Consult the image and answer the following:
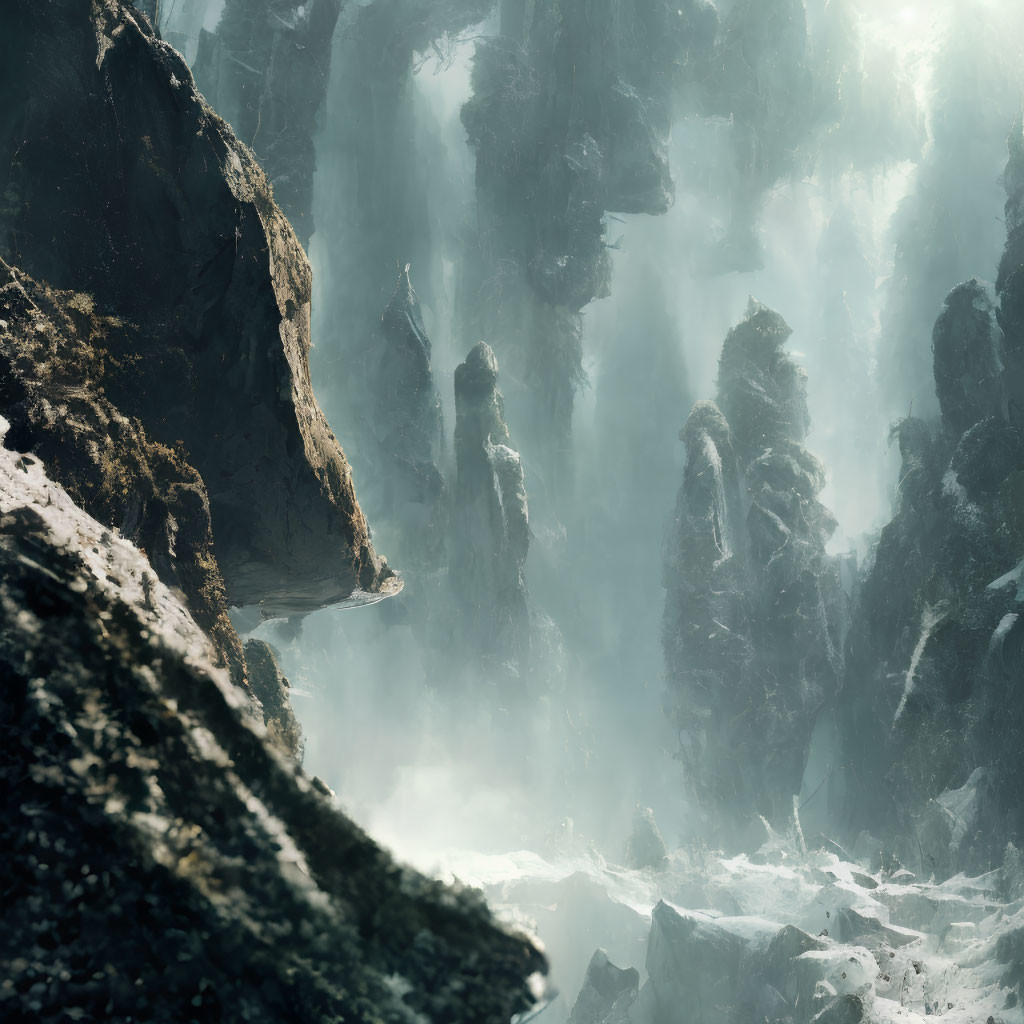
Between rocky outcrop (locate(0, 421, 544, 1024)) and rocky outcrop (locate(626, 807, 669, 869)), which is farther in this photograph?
rocky outcrop (locate(626, 807, 669, 869))

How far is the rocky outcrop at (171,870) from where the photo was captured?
11.9 ft

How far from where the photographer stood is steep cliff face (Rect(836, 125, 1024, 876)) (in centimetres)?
3038

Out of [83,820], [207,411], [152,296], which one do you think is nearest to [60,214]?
[152,296]

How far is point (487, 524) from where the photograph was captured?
58969 mm

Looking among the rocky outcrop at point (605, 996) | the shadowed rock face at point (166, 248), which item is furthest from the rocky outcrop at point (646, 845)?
the shadowed rock face at point (166, 248)

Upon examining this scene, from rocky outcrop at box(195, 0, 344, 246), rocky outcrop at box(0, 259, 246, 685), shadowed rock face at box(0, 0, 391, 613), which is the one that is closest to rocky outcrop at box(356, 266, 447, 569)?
rocky outcrop at box(195, 0, 344, 246)

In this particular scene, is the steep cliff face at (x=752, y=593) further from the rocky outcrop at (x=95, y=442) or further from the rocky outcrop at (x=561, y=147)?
the rocky outcrop at (x=95, y=442)

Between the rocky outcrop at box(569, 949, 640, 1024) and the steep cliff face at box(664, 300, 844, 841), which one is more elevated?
the steep cliff face at box(664, 300, 844, 841)

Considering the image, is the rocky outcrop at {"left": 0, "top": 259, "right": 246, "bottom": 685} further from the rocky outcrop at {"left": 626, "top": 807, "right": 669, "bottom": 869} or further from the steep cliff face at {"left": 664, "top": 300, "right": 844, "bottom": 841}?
the rocky outcrop at {"left": 626, "top": 807, "right": 669, "bottom": 869}

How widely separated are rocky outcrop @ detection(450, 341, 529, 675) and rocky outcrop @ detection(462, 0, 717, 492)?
1365 cm

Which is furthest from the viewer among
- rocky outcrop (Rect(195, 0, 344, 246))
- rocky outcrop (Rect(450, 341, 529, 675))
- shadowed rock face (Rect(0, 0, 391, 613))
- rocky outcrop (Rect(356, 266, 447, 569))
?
rocky outcrop (Rect(450, 341, 529, 675))

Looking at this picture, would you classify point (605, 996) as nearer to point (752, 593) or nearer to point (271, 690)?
point (752, 593)

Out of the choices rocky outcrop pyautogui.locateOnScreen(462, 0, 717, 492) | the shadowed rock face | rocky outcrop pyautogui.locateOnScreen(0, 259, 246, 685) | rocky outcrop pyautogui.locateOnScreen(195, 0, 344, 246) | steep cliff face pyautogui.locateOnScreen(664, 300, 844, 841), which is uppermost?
rocky outcrop pyautogui.locateOnScreen(462, 0, 717, 492)

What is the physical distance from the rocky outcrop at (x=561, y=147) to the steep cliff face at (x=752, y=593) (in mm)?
18984
